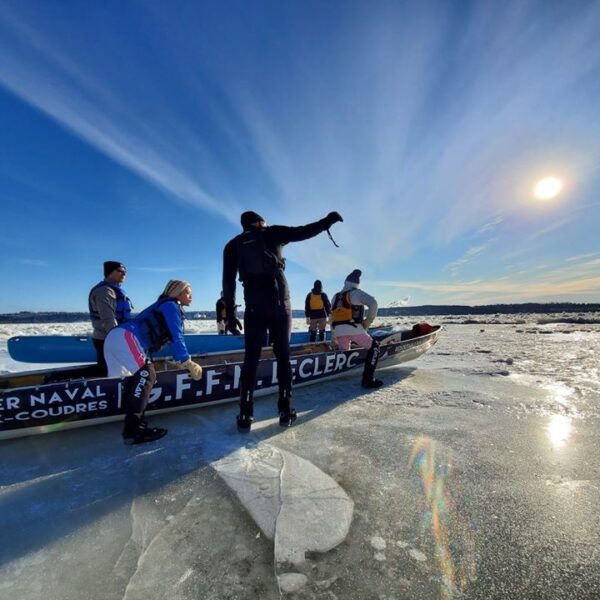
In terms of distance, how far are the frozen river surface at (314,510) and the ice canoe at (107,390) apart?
0.23 meters

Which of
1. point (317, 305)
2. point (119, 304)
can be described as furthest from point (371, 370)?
point (317, 305)

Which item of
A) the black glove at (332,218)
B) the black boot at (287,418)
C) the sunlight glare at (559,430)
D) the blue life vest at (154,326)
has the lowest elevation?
the sunlight glare at (559,430)

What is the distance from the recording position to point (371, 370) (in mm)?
5180

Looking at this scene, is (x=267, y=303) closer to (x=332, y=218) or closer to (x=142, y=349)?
(x=332, y=218)

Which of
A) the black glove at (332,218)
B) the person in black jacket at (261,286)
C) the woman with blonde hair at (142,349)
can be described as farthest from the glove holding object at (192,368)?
the black glove at (332,218)

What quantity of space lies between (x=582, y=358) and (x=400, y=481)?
7822mm

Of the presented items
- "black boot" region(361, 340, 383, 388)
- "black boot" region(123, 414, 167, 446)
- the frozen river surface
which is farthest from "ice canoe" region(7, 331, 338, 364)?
the frozen river surface

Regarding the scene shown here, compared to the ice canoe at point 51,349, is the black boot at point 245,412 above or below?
below

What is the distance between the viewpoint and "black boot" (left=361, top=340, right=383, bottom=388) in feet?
16.9

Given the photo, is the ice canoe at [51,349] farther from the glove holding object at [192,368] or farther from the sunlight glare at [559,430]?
the sunlight glare at [559,430]

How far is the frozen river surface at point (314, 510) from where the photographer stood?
4.77 feet

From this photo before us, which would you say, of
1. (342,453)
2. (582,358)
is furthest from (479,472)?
(582,358)

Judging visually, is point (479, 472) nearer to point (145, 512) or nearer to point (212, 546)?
point (212, 546)

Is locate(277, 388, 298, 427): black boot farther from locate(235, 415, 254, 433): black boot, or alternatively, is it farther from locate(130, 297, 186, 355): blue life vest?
locate(130, 297, 186, 355): blue life vest
